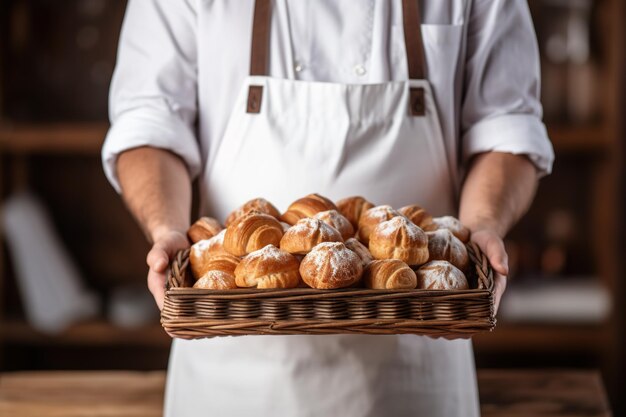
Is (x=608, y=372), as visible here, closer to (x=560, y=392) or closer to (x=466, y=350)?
(x=560, y=392)

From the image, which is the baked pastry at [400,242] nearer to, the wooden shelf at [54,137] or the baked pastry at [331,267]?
the baked pastry at [331,267]

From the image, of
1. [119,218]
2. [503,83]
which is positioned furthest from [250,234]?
[119,218]

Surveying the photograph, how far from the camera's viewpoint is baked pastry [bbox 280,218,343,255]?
106 centimetres

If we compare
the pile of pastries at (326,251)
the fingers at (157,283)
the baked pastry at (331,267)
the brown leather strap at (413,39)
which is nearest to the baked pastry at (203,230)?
the pile of pastries at (326,251)

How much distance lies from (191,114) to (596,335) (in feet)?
4.87

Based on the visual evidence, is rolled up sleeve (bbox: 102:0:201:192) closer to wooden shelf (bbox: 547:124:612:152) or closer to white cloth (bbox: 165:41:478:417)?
white cloth (bbox: 165:41:478:417)

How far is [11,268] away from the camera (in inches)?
103

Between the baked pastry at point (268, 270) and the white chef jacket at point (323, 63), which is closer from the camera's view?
the baked pastry at point (268, 270)

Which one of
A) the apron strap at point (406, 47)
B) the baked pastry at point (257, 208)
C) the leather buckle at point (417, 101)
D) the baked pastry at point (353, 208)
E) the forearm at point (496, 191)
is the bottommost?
the forearm at point (496, 191)

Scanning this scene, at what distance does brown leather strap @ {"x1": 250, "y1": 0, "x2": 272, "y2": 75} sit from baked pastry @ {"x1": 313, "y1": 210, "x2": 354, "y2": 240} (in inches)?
13.5

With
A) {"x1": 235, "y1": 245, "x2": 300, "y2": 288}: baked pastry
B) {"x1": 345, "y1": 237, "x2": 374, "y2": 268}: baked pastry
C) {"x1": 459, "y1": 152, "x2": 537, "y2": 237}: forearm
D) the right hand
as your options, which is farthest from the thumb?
{"x1": 459, "y1": 152, "x2": 537, "y2": 237}: forearm

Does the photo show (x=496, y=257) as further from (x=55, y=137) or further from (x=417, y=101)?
(x=55, y=137)

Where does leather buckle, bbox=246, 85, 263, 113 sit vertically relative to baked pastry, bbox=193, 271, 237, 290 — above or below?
above

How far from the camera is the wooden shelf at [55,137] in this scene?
2465 mm
